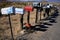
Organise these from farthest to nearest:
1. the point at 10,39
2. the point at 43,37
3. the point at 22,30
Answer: the point at 22,30, the point at 43,37, the point at 10,39

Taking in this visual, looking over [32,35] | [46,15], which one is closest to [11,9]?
[32,35]

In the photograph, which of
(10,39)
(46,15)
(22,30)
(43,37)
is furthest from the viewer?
(46,15)

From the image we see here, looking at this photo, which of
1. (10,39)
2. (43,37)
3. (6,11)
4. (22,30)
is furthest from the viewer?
(22,30)

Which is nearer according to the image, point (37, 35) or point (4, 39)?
point (4, 39)

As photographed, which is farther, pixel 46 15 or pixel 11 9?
pixel 46 15

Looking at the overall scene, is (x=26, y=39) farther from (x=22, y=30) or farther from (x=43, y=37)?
(x=22, y=30)

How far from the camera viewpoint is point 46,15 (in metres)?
21.5

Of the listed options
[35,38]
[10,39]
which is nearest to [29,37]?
[35,38]

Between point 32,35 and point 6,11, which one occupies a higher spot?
point 6,11

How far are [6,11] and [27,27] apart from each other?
3328 mm

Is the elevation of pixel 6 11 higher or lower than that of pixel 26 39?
higher

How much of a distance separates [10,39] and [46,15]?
1123 centimetres

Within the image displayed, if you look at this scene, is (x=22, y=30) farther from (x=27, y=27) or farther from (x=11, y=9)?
(x=11, y=9)

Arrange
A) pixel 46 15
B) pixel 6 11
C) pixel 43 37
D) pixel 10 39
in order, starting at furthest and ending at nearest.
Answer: pixel 46 15 < pixel 43 37 < pixel 10 39 < pixel 6 11
